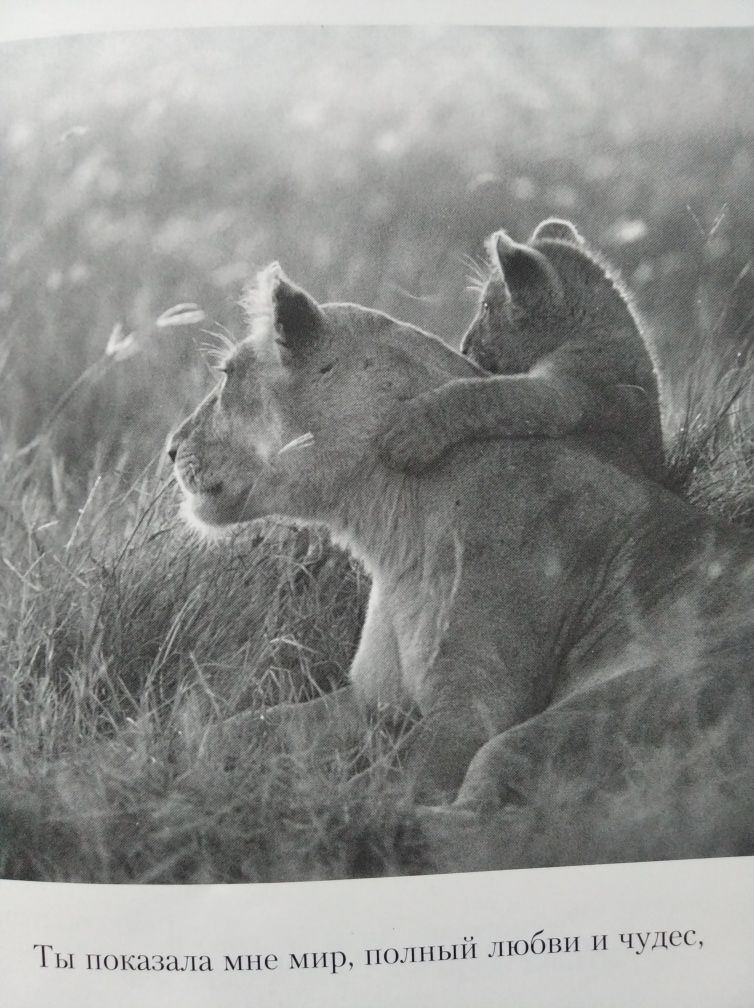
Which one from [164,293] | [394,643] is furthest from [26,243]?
[394,643]

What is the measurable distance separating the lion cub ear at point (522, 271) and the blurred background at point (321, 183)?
45 millimetres

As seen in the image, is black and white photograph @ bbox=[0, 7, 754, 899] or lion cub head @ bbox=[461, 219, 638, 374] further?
lion cub head @ bbox=[461, 219, 638, 374]

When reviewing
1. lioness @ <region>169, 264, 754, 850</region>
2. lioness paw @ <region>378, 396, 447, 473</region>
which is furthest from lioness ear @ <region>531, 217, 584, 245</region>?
lioness paw @ <region>378, 396, 447, 473</region>

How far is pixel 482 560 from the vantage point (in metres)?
2.66

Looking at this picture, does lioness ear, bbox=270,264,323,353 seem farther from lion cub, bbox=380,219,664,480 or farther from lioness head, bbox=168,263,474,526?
lion cub, bbox=380,219,664,480

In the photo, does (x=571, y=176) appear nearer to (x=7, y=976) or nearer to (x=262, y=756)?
(x=262, y=756)

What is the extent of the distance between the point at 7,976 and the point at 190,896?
1.35 feet

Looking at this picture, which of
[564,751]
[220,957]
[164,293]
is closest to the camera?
[564,751]

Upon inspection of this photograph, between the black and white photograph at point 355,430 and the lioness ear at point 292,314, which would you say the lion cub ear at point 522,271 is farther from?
the lioness ear at point 292,314

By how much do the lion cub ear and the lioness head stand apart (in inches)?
8.8

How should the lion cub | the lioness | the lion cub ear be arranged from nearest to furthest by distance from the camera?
the lioness, the lion cub, the lion cub ear

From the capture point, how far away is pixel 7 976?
104 inches

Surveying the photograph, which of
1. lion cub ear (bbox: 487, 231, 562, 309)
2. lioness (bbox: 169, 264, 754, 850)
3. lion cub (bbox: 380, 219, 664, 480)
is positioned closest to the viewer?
lioness (bbox: 169, 264, 754, 850)

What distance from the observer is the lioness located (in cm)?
252
